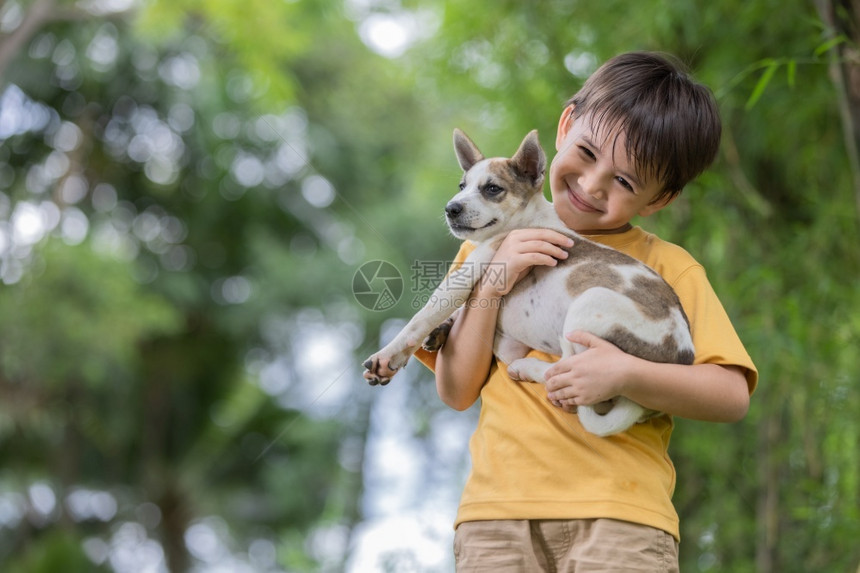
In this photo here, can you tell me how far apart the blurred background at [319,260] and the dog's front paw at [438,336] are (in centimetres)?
6

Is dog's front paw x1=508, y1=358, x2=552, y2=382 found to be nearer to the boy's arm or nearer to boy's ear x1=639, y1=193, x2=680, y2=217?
the boy's arm

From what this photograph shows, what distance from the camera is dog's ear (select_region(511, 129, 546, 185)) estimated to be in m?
1.24

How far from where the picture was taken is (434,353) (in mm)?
1332

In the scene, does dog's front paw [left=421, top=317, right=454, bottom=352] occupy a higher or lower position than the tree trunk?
lower


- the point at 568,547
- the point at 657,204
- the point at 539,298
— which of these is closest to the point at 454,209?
the point at 539,298

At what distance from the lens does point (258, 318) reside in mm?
8977

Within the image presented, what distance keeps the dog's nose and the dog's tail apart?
30 cm

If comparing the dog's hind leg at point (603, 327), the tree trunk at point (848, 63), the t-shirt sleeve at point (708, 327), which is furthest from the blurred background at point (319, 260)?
the t-shirt sleeve at point (708, 327)

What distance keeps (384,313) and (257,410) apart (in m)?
8.64

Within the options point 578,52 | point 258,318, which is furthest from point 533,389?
point 258,318

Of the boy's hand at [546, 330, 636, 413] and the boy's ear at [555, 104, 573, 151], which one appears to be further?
the boy's ear at [555, 104, 573, 151]

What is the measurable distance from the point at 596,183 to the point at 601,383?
27cm

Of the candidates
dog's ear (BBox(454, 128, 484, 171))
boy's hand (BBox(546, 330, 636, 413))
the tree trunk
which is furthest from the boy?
the tree trunk

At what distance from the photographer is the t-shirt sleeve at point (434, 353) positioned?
1322mm
